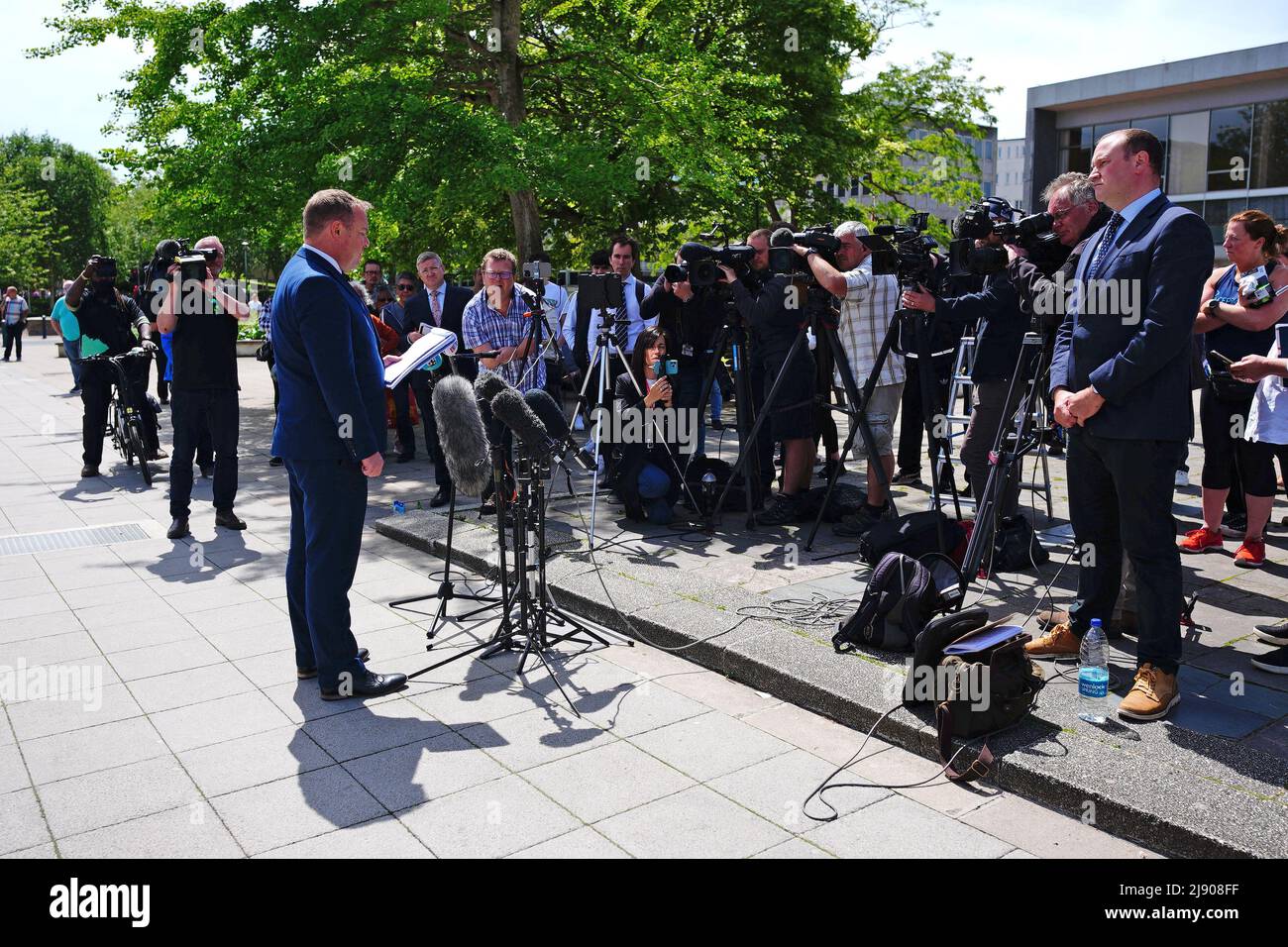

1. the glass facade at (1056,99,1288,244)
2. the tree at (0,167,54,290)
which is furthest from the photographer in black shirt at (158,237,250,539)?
the tree at (0,167,54,290)

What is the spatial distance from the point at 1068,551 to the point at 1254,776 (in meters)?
3.38

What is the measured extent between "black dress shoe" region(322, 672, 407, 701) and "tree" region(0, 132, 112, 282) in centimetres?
6741

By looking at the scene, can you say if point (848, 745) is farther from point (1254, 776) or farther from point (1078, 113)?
point (1078, 113)

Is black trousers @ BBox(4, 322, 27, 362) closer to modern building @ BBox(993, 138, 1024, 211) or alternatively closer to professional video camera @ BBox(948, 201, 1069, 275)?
professional video camera @ BBox(948, 201, 1069, 275)

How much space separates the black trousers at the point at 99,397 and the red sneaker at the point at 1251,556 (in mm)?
10388

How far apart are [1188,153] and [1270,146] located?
2.81 meters

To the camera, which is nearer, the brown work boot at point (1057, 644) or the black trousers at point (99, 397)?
the brown work boot at point (1057, 644)

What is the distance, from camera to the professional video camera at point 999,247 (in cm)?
532

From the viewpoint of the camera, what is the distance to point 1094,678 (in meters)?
4.05

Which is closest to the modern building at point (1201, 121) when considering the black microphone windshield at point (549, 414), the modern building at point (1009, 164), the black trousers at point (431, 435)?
the black trousers at point (431, 435)

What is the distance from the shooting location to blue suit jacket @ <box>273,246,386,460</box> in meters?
4.26

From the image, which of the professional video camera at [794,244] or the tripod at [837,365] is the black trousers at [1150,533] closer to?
the tripod at [837,365]

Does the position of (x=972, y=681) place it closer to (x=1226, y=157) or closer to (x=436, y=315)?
(x=436, y=315)
